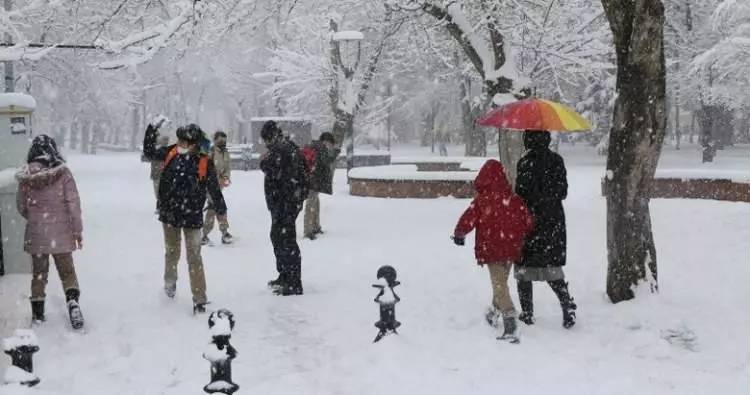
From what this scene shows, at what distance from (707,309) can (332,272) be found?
15.1ft

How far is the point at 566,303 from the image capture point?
725 centimetres

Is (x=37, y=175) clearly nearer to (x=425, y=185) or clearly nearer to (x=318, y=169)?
(x=318, y=169)

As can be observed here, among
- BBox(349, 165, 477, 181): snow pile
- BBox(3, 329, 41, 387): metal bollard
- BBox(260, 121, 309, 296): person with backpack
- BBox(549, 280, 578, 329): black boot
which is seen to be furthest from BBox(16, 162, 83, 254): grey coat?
BBox(349, 165, 477, 181): snow pile

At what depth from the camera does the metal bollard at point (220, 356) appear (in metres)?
4.62

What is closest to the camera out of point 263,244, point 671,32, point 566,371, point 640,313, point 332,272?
point 566,371

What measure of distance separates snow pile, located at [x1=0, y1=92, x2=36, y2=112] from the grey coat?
2621 mm

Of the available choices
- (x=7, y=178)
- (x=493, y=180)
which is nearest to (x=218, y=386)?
(x=493, y=180)

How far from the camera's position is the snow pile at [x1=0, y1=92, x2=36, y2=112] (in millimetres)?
9289

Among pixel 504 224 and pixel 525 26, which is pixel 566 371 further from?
pixel 525 26

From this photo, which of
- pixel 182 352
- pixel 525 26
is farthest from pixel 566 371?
pixel 525 26

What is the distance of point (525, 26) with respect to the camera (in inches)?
538

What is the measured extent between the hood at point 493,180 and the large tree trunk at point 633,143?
6.00 ft

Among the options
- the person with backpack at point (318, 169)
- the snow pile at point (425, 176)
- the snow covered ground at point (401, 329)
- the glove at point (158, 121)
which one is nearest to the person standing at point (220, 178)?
the snow covered ground at point (401, 329)

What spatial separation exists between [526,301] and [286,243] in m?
2.86
